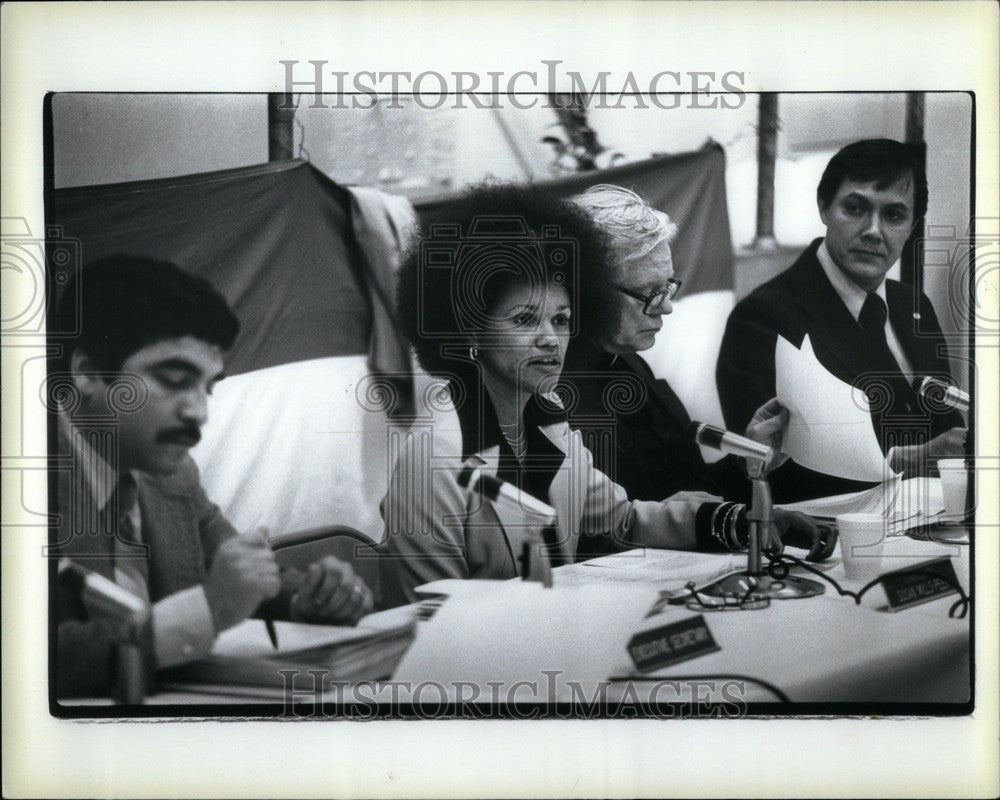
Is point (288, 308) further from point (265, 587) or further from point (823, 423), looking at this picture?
point (823, 423)

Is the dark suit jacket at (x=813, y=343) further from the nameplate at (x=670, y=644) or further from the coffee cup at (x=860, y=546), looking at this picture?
the nameplate at (x=670, y=644)

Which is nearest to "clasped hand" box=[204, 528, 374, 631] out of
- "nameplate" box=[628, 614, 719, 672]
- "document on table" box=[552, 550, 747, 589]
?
"document on table" box=[552, 550, 747, 589]

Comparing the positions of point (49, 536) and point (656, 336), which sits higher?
point (656, 336)

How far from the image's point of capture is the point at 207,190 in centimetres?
266

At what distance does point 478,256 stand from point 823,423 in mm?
977

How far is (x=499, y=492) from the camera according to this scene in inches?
106

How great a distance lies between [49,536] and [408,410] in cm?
96

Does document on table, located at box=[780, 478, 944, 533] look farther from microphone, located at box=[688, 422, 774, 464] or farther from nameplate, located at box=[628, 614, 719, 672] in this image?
nameplate, located at box=[628, 614, 719, 672]

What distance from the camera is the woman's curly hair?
266 centimetres

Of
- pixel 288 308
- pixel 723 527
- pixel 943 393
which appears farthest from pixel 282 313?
pixel 943 393

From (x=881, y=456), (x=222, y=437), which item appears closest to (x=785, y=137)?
(x=881, y=456)

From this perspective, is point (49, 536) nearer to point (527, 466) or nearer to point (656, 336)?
point (527, 466)

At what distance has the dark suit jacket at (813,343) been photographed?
2.70 metres

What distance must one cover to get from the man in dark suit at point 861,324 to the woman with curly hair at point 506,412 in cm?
32
